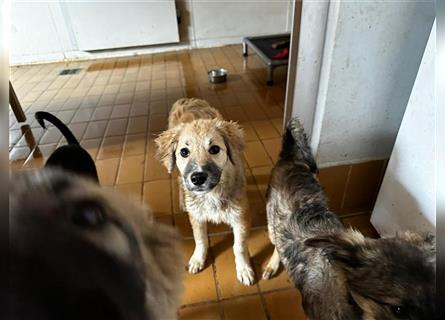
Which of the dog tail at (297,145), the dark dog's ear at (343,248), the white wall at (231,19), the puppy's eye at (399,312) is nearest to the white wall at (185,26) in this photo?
the white wall at (231,19)

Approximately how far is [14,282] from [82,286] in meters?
0.08

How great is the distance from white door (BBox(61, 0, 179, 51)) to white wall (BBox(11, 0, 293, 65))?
104 millimetres

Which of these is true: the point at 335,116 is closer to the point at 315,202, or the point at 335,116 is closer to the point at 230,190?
the point at 315,202

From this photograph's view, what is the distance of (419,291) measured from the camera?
0.75 m

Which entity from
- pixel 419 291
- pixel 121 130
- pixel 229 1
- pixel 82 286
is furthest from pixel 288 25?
pixel 82 286

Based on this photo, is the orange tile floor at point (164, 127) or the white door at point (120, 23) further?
the white door at point (120, 23)

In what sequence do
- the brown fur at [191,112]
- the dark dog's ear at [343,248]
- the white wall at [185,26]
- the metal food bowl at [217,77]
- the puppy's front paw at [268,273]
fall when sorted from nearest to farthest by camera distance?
the dark dog's ear at [343,248] < the puppy's front paw at [268,273] < the brown fur at [191,112] < the metal food bowl at [217,77] < the white wall at [185,26]

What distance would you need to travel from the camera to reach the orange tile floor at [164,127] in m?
1.47

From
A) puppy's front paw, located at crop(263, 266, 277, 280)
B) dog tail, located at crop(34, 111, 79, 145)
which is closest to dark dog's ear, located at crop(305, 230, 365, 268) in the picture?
puppy's front paw, located at crop(263, 266, 277, 280)

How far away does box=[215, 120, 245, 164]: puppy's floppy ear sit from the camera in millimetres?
1498

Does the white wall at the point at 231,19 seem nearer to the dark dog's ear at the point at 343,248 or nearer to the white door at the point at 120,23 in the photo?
the white door at the point at 120,23

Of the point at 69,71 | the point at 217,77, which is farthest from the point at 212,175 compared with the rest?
the point at 69,71

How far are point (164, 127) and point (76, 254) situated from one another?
265cm

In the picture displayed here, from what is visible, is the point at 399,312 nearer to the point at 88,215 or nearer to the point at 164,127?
the point at 88,215
